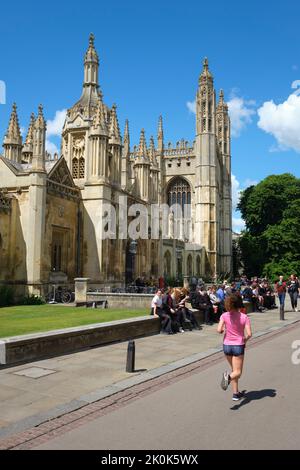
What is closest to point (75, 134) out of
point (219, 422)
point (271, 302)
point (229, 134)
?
point (271, 302)

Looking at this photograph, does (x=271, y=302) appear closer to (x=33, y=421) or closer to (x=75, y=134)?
(x=75, y=134)

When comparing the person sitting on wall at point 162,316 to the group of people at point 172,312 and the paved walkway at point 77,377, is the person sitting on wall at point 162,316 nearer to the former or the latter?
the group of people at point 172,312

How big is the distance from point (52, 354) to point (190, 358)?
9.68 feet

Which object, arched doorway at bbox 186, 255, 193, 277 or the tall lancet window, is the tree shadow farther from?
the tall lancet window

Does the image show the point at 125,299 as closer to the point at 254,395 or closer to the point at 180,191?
the point at 254,395

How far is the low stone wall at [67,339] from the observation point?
826cm

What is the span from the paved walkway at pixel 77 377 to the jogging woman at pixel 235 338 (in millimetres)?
1770

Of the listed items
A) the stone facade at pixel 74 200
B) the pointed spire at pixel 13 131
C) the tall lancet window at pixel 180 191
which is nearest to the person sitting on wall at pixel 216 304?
the stone facade at pixel 74 200

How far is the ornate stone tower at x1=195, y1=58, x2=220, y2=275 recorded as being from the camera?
194ft

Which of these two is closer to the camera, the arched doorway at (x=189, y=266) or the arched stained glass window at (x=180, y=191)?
the arched doorway at (x=189, y=266)

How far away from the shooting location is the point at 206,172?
60.4 m

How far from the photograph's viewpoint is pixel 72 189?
2425 centimetres

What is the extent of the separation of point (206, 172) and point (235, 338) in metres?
55.5
